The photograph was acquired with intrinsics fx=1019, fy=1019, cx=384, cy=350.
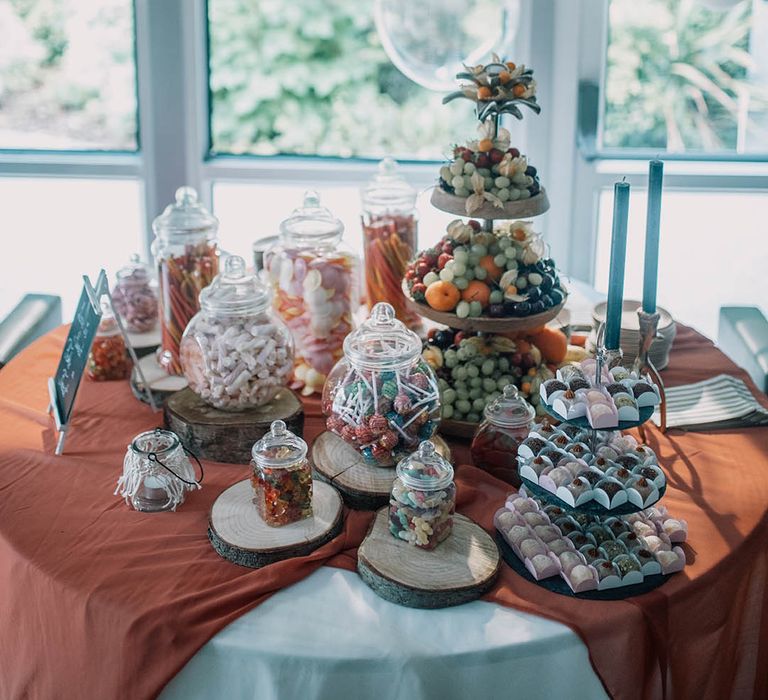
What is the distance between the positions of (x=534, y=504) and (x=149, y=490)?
2.17ft

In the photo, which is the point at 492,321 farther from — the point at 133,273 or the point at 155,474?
the point at 133,273

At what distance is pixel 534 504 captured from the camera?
1713 millimetres

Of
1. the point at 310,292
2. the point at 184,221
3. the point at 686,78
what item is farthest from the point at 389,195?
the point at 686,78

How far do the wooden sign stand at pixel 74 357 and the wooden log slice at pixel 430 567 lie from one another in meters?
0.71

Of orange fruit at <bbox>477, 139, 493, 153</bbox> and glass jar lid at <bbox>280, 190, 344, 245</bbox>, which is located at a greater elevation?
orange fruit at <bbox>477, 139, 493, 153</bbox>

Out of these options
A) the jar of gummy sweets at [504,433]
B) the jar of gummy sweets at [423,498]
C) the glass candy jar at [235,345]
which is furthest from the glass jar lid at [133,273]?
the jar of gummy sweets at [423,498]

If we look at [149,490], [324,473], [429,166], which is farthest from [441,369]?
[429,166]

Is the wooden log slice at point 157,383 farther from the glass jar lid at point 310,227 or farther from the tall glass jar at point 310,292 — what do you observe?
the glass jar lid at point 310,227

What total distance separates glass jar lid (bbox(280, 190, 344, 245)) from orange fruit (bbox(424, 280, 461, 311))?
0.36 m

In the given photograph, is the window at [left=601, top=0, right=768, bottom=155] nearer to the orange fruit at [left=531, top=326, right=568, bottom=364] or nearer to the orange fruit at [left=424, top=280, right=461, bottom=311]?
the orange fruit at [left=531, top=326, right=568, bottom=364]

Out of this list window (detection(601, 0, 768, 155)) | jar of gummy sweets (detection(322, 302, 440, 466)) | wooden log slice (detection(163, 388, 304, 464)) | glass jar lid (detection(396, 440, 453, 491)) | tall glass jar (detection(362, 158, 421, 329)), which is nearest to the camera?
glass jar lid (detection(396, 440, 453, 491))

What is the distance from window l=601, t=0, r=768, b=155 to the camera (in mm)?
4031
